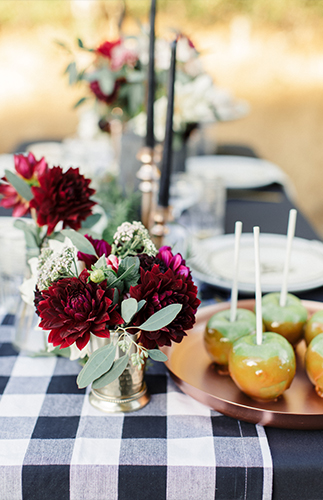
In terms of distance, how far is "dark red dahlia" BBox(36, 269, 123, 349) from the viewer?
49 centimetres

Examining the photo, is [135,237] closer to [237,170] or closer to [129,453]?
[129,453]

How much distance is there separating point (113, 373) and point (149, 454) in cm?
10

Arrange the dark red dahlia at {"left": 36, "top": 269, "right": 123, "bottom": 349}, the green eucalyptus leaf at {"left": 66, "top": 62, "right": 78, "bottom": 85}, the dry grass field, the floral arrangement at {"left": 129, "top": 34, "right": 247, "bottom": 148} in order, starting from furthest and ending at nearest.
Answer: the dry grass field
the floral arrangement at {"left": 129, "top": 34, "right": 247, "bottom": 148}
the green eucalyptus leaf at {"left": 66, "top": 62, "right": 78, "bottom": 85}
the dark red dahlia at {"left": 36, "top": 269, "right": 123, "bottom": 349}

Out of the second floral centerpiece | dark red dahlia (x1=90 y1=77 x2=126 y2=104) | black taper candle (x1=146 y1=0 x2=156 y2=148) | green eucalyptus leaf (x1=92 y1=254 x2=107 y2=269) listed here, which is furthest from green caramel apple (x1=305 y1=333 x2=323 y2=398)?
dark red dahlia (x1=90 y1=77 x2=126 y2=104)

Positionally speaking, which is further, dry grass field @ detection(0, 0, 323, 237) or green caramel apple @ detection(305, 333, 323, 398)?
dry grass field @ detection(0, 0, 323, 237)

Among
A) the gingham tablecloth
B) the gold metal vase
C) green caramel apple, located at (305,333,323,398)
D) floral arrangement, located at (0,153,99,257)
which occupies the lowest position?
the gingham tablecloth

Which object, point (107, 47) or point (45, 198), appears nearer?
point (45, 198)

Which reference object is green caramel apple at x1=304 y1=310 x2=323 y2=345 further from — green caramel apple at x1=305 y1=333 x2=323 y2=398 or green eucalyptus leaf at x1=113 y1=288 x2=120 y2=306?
green eucalyptus leaf at x1=113 y1=288 x2=120 y2=306

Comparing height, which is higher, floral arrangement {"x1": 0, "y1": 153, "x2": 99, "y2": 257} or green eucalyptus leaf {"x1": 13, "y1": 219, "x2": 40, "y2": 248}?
floral arrangement {"x1": 0, "y1": 153, "x2": 99, "y2": 257}

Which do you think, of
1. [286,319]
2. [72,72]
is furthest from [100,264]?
[72,72]

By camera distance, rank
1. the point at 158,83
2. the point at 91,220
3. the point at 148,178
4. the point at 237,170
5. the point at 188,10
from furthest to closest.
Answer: the point at 188,10, the point at 237,170, the point at 158,83, the point at 148,178, the point at 91,220

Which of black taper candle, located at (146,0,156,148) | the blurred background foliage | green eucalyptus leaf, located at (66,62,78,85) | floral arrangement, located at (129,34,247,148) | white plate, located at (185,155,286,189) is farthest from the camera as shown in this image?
the blurred background foliage

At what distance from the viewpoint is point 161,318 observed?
50 centimetres

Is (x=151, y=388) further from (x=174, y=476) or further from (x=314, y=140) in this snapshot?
A: (x=314, y=140)
